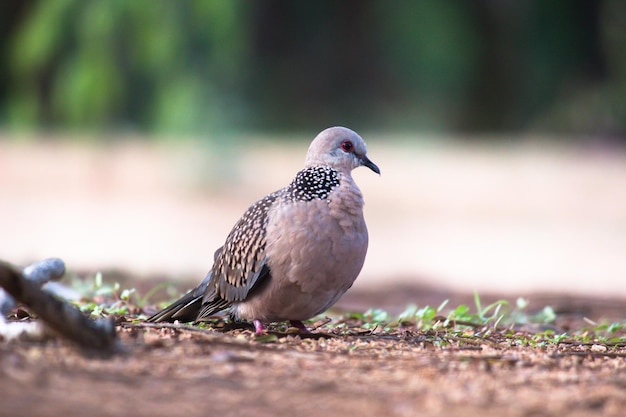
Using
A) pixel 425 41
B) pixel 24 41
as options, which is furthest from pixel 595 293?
pixel 425 41

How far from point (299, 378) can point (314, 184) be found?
1.47 meters

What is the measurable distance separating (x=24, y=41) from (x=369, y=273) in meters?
6.54

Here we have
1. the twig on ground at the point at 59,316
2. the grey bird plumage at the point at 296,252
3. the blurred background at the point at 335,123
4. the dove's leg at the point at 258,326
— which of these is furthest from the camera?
the blurred background at the point at 335,123

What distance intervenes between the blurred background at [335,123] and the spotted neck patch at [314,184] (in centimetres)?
427

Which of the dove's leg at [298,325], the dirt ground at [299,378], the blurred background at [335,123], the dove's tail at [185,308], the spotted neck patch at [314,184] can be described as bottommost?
the dirt ground at [299,378]

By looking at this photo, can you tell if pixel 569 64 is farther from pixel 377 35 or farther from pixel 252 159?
pixel 252 159

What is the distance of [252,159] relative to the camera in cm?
1587

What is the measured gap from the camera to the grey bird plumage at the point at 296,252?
4.16m

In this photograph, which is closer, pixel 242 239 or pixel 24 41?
pixel 242 239

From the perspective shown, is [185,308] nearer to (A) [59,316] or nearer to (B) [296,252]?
Result: (B) [296,252]

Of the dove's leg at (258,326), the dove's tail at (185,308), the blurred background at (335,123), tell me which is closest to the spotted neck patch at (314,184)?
the dove's leg at (258,326)

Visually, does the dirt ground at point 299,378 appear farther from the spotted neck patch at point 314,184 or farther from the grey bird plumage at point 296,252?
the spotted neck patch at point 314,184

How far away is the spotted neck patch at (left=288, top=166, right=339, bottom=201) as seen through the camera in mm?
4352

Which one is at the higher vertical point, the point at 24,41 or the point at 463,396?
the point at 24,41
